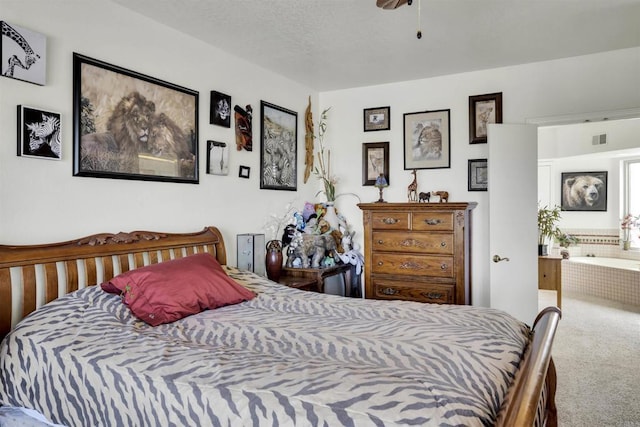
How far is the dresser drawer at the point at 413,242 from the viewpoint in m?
3.64

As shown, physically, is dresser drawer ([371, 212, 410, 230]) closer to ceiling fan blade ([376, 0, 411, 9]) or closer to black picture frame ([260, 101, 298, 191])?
black picture frame ([260, 101, 298, 191])

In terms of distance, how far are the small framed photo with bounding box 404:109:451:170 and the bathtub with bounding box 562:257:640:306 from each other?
341 cm

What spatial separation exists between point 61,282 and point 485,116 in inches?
142

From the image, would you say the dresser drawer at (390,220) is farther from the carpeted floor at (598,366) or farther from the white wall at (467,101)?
the carpeted floor at (598,366)

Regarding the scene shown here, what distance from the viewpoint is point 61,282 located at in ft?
7.25

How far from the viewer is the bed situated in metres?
1.15

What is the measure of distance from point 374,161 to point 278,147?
3.50 ft

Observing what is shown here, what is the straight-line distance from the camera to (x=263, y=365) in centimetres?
138

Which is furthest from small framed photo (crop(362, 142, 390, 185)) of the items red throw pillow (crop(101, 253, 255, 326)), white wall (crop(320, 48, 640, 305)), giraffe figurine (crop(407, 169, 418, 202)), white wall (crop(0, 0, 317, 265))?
red throw pillow (crop(101, 253, 255, 326))

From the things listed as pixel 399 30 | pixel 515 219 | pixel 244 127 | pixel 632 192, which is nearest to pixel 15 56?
pixel 244 127

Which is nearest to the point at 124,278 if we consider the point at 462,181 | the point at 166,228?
the point at 166,228

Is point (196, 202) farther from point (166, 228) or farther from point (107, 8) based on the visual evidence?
point (107, 8)

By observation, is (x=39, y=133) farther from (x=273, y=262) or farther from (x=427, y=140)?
(x=427, y=140)

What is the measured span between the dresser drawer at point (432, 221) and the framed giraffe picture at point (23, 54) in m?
2.87
